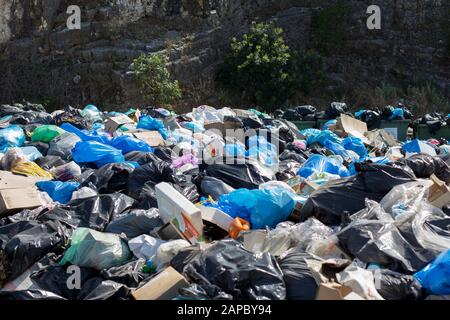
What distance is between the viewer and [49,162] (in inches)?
246

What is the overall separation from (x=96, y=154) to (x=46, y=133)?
1.18 meters

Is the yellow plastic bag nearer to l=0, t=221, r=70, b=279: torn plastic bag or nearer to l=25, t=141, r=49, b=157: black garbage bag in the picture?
l=25, t=141, r=49, b=157: black garbage bag

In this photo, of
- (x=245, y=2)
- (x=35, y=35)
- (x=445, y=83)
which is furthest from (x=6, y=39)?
(x=445, y=83)

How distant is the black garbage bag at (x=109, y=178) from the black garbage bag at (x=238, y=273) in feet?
6.62

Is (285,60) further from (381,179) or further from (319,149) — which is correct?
(381,179)

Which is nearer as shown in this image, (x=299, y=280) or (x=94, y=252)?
(x=299, y=280)

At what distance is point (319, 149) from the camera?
22.8 ft

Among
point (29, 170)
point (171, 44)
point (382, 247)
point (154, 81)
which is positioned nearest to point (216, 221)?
point (382, 247)

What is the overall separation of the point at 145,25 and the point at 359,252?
1106cm

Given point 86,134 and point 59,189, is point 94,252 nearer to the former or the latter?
point 59,189

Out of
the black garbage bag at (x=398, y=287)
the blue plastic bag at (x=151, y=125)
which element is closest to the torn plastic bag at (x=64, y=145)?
the blue plastic bag at (x=151, y=125)

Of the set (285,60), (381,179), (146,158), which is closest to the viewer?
(381,179)

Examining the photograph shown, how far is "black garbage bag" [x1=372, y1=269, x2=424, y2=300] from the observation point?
129 inches
